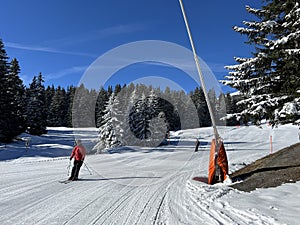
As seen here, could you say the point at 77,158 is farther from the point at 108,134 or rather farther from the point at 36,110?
the point at 36,110

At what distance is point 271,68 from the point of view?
9203 millimetres

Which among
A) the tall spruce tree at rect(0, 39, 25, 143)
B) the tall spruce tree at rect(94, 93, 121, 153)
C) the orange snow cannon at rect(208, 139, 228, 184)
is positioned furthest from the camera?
the tall spruce tree at rect(94, 93, 121, 153)

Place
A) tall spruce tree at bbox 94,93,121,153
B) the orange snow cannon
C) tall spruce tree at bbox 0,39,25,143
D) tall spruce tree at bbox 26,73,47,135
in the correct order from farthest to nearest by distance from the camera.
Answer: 1. tall spruce tree at bbox 26,73,47,135
2. tall spruce tree at bbox 94,93,121,153
3. tall spruce tree at bbox 0,39,25,143
4. the orange snow cannon

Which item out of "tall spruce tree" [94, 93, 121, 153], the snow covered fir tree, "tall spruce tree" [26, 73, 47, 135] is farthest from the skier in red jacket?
"tall spruce tree" [26, 73, 47, 135]

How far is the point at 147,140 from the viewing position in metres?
31.7

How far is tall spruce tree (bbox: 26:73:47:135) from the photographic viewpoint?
36441 mm

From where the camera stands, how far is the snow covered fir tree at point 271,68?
7.53 metres

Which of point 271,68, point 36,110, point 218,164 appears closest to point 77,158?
point 218,164

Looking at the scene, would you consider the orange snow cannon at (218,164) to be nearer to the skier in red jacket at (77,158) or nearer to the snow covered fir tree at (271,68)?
the snow covered fir tree at (271,68)

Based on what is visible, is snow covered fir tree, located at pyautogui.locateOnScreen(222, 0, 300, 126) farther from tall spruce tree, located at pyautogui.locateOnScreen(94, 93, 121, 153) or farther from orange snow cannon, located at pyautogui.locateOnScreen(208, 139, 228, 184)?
tall spruce tree, located at pyautogui.locateOnScreen(94, 93, 121, 153)

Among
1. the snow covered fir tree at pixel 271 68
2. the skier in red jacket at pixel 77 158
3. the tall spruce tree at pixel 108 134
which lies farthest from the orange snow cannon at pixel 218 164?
the tall spruce tree at pixel 108 134

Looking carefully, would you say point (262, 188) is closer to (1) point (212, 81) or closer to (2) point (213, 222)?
(2) point (213, 222)

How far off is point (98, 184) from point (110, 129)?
2268 centimetres

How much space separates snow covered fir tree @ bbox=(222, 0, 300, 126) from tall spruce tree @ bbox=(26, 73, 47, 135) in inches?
1341
